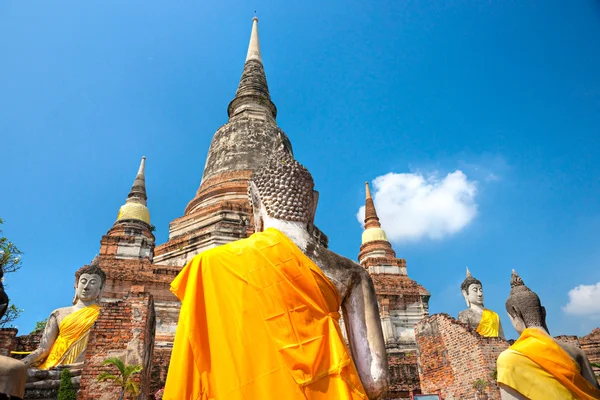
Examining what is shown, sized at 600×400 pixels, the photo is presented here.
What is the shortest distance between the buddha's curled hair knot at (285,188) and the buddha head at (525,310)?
250 cm

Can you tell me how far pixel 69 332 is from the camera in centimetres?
668

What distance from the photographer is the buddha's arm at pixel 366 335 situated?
268cm

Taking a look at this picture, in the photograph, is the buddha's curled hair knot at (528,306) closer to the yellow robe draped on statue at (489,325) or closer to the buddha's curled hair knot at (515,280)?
the buddha's curled hair knot at (515,280)

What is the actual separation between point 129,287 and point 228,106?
11.1 metres

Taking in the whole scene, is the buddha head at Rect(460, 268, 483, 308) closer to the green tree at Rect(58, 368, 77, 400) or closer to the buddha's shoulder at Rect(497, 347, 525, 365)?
the buddha's shoulder at Rect(497, 347, 525, 365)

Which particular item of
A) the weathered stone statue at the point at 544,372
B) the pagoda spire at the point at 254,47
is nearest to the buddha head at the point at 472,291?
the weathered stone statue at the point at 544,372

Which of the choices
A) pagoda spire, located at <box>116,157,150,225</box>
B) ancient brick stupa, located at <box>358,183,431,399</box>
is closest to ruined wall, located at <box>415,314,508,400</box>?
ancient brick stupa, located at <box>358,183,431,399</box>

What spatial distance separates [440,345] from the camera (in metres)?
9.84

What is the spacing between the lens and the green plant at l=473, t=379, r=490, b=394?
27.5ft

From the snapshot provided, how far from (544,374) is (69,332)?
6.25 m

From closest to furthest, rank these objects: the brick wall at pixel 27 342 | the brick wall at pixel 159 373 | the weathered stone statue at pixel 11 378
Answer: the weathered stone statue at pixel 11 378
the brick wall at pixel 27 342
the brick wall at pixel 159 373

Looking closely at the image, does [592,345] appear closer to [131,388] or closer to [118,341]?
[131,388]

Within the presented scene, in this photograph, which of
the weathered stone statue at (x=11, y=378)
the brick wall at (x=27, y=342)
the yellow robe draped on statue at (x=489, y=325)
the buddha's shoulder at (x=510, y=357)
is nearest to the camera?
the weathered stone statue at (x=11, y=378)

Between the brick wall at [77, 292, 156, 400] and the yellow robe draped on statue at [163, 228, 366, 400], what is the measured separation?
12.8 feet
